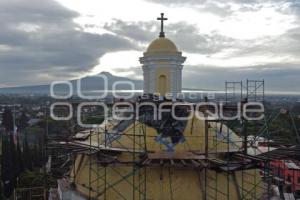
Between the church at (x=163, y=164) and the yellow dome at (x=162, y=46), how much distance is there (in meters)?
2.86

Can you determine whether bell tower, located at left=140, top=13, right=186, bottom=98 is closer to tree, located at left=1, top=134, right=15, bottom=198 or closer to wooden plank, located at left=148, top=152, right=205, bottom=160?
wooden plank, located at left=148, top=152, right=205, bottom=160

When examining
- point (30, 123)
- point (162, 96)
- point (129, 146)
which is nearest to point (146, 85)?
point (162, 96)

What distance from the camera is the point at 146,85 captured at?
15906mm

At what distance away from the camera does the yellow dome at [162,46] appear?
15108mm

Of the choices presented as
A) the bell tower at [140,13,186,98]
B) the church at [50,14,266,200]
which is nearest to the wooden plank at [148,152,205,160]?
the church at [50,14,266,200]

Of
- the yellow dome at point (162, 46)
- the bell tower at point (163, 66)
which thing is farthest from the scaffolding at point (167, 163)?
the yellow dome at point (162, 46)

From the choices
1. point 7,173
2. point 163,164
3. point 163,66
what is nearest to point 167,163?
point 163,164

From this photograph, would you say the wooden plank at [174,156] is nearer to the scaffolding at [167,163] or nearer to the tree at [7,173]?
the scaffolding at [167,163]

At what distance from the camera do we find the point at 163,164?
11750 millimetres

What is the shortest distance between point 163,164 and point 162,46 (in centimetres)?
519

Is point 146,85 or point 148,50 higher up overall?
point 148,50

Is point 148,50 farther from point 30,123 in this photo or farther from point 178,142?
point 30,123

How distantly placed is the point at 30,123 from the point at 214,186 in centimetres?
7539

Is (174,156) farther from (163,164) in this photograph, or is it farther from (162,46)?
(162,46)
